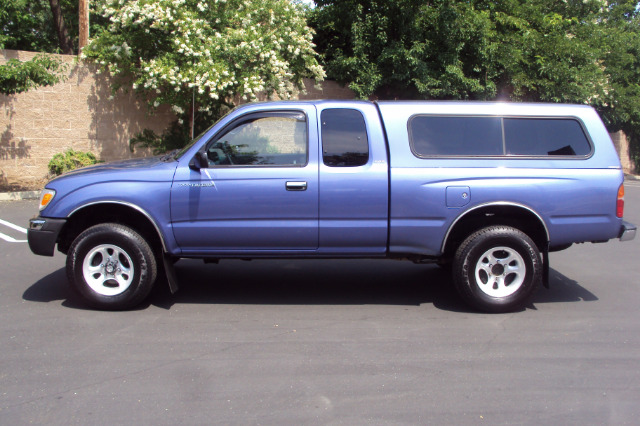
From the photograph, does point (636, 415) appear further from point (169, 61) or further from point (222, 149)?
point (169, 61)

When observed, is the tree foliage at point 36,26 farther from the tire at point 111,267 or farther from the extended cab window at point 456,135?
the extended cab window at point 456,135

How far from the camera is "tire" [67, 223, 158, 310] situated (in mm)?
5700

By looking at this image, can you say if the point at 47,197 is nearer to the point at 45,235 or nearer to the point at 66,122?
the point at 45,235

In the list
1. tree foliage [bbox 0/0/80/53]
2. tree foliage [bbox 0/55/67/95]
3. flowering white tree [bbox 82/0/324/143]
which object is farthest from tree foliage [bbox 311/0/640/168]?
tree foliage [bbox 0/0/80/53]

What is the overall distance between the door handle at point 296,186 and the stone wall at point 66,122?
32.9 feet

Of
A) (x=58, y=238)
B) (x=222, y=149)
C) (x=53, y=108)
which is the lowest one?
(x=58, y=238)

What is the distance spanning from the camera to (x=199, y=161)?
5.63 metres

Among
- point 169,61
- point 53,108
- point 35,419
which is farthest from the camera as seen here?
point 53,108

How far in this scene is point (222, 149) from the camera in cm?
582

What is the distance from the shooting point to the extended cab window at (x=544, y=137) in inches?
232

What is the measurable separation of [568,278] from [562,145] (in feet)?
6.84

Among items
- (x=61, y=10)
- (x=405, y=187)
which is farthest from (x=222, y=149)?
(x=61, y=10)

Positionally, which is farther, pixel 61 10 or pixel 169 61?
pixel 61 10

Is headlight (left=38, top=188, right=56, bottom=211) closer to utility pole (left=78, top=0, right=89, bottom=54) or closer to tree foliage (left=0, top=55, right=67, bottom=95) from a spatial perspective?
tree foliage (left=0, top=55, right=67, bottom=95)
